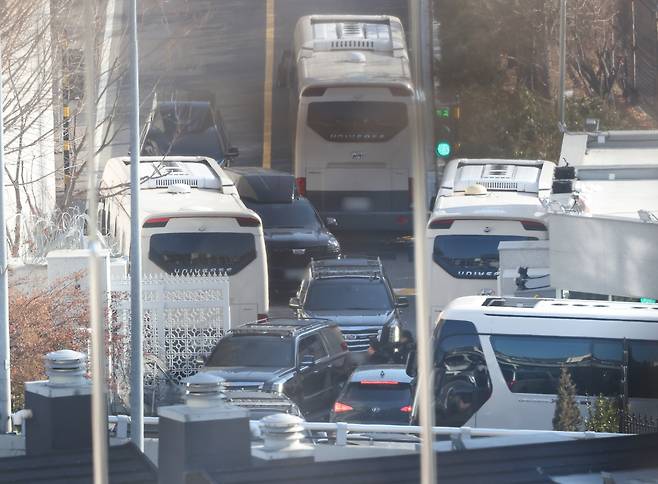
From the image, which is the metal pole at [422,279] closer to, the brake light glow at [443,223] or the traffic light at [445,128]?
the brake light glow at [443,223]

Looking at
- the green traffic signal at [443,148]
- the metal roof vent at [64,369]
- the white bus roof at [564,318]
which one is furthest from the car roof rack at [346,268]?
the metal roof vent at [64,369]

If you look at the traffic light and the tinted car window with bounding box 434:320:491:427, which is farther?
the traffic light

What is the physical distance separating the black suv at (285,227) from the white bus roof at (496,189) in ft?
8.18

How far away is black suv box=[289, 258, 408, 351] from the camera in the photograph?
16922 mm

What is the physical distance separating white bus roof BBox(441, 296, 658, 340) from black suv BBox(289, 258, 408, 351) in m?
4.02

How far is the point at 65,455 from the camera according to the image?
24.6ft

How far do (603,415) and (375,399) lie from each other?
2.53 metres

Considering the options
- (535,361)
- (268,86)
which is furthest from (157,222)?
(268,86)

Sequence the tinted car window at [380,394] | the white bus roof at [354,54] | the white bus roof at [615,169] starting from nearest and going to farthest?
the tinted car window at [380,394], the white bus roof at [615,169], the white bus roof at [354,54]

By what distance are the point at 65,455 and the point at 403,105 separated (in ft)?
51.8

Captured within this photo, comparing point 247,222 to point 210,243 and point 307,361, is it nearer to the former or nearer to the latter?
point 210,243

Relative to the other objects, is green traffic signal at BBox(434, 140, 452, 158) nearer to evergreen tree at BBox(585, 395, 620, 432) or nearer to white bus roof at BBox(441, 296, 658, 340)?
white bus roof at BBox(441, 296, 658, 340)

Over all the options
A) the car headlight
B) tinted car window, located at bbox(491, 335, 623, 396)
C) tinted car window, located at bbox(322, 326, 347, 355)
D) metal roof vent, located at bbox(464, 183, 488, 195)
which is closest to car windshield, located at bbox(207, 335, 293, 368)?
tinted car window, located at bbox(322, 326, 347, 355)

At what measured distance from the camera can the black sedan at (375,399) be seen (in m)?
13.2
